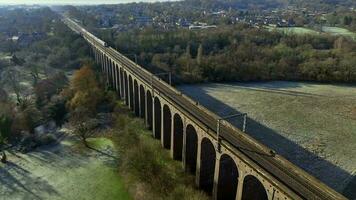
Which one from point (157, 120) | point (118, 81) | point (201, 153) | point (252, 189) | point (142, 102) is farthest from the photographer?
point (118, 81)

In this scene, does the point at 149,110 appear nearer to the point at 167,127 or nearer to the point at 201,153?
the point at 167,127

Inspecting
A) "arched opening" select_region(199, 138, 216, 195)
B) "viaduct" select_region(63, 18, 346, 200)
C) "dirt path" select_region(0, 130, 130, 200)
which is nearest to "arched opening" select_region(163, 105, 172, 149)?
"viaduct" select_region(63, 18, 346, 200)

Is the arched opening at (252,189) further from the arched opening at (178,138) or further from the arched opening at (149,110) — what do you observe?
the arched opening at (149,110)

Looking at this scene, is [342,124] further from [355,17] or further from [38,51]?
[355,17]

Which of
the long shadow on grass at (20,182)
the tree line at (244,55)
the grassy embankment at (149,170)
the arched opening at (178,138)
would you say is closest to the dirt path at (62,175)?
the long shadow on grass at (20,182)

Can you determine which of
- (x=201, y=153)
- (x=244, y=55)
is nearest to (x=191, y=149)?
(x=201, y=153)

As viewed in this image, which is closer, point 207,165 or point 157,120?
point 207,165

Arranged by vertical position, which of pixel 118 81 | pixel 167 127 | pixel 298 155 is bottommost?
pixel 298 155
